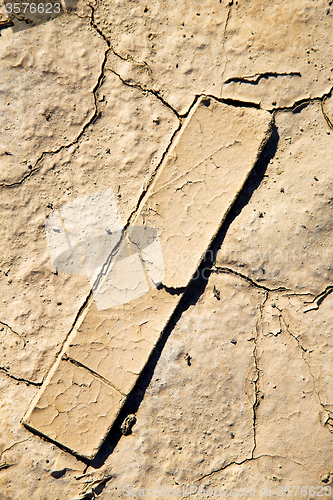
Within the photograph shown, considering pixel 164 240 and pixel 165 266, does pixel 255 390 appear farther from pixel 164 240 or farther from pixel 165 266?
pixel 164 240

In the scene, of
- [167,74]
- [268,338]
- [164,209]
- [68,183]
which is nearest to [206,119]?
[167,74]

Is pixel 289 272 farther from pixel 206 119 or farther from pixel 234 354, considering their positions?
pixel 206 119

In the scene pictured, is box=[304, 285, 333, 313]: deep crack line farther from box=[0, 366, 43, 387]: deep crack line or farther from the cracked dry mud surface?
box=[0, 366, 43, 387]: deep crack line

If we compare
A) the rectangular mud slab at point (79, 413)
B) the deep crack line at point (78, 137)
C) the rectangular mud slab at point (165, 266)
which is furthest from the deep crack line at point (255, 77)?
the rectangular mud slab at point (79, 413)

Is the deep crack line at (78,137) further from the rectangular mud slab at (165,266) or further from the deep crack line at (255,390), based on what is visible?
the deep crack line at (255,390)

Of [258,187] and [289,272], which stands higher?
[258,187]

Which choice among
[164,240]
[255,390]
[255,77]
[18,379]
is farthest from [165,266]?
[255,77]

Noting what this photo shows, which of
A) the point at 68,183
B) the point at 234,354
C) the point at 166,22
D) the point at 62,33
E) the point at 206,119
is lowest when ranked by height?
the point at 234,354
